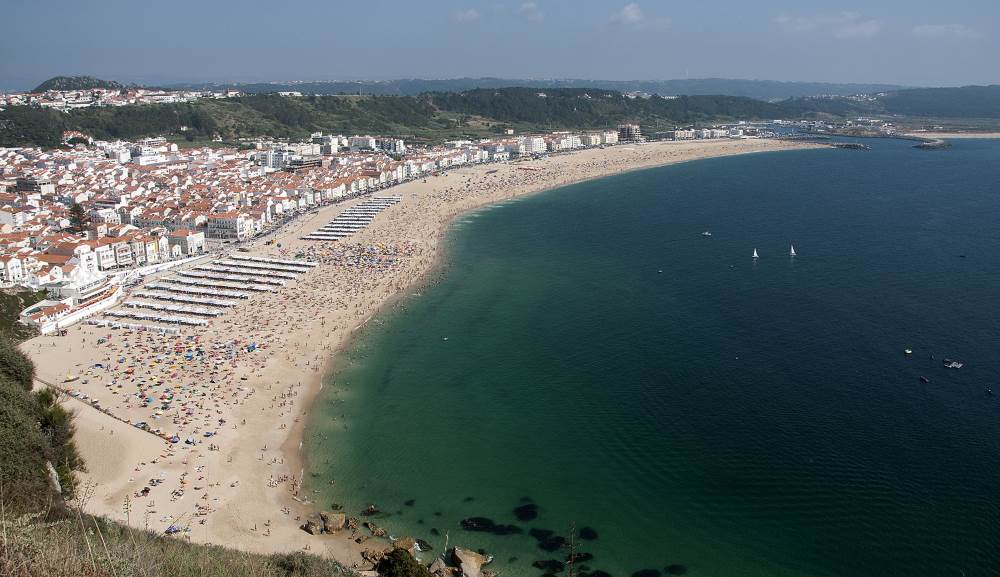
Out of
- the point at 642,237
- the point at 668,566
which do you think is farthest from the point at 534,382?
the point at 642,237

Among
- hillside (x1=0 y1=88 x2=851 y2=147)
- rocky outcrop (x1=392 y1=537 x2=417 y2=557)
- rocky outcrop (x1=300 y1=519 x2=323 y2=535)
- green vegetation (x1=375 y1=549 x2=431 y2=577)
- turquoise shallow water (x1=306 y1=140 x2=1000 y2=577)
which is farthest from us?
hillside (x1=0 y1=88 x2=851 y2=147)

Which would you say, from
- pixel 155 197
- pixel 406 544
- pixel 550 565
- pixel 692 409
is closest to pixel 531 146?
pixel 155 197

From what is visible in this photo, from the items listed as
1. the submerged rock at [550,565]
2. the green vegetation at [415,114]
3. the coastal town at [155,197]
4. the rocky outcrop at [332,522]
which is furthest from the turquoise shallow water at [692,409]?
the green vegetation at [415,114]

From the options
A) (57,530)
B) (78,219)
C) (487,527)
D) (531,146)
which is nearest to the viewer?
(57,530)

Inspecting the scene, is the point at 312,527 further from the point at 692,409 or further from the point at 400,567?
the point at 692,409

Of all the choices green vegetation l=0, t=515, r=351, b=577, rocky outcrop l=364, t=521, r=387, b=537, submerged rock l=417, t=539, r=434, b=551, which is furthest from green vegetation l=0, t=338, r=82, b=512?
submerged rock l=417, t=539, r=434, b=551

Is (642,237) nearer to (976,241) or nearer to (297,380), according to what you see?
(976,241)

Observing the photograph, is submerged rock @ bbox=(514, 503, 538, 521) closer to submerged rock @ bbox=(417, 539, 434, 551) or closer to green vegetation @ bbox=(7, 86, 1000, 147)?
submerged rock @ bbox=(417, 539, 434, 551)
